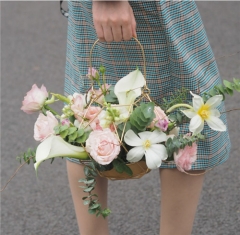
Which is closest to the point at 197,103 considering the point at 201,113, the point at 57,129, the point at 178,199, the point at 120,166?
the point at 201,113

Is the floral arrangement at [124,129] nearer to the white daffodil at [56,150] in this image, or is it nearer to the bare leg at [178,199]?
the white daffodil at [56,150]

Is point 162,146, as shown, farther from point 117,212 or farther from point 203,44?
point 117,212

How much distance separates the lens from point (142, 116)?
1558 millimetres

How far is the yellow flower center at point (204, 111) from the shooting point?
1.58 m

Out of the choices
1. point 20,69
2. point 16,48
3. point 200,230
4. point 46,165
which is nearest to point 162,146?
point 200,230

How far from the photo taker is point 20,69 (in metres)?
4.74

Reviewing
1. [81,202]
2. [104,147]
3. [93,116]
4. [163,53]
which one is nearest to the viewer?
[104,147]

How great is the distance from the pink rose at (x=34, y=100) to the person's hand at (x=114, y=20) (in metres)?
0.22

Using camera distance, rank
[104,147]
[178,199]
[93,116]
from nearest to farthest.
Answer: [104,147], [93,116], [178,199]

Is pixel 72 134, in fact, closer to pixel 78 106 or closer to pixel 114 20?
pixel 78 106

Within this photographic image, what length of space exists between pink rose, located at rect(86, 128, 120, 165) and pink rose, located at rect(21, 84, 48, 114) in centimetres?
Answer: 23

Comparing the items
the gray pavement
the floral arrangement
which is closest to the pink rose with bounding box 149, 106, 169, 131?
the floral arrangement

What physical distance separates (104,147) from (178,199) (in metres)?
0.48

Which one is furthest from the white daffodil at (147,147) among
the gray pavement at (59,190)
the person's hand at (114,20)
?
the gray pavement at (59,190)
